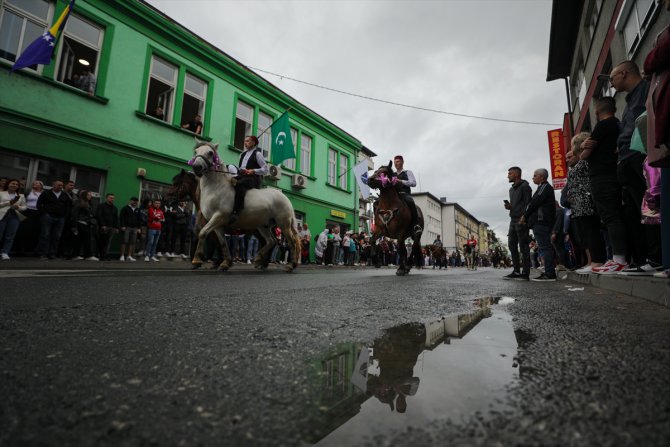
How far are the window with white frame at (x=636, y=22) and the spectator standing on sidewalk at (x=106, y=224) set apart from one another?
500 inches

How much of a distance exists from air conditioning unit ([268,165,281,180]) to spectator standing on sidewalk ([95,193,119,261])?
24.4 feet

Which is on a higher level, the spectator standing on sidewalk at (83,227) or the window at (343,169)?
the window at (343,169)

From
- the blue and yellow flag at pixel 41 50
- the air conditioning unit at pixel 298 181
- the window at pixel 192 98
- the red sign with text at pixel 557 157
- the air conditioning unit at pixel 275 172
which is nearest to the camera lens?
the blue and yellow flag at pixel 41 50

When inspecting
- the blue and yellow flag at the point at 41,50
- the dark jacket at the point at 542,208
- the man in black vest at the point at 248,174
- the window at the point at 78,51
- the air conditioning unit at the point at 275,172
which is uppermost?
the window at the point at 78,51

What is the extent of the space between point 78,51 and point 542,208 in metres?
12.9

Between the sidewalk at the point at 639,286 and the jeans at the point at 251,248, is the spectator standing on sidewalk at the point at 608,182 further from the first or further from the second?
the jeans at the point at 251,248

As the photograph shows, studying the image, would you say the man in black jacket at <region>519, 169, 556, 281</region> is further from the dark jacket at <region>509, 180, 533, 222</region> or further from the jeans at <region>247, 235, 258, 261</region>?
the jeans at <region>247, 235, 258, 261</region>

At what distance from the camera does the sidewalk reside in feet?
7.24

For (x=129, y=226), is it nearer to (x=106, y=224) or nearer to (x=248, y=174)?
(x=106, y=224)

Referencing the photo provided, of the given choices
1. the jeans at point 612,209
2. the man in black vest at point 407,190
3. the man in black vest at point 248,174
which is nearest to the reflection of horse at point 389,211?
the man in black vest at point 407,190

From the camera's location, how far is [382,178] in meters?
6.48

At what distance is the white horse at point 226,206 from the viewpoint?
5695 mm

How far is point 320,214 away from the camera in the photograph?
778 inches

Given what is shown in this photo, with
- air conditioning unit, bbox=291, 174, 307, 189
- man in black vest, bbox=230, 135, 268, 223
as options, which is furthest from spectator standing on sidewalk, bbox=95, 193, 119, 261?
air conditioning unit, bbox=291, 174, 307, 189
